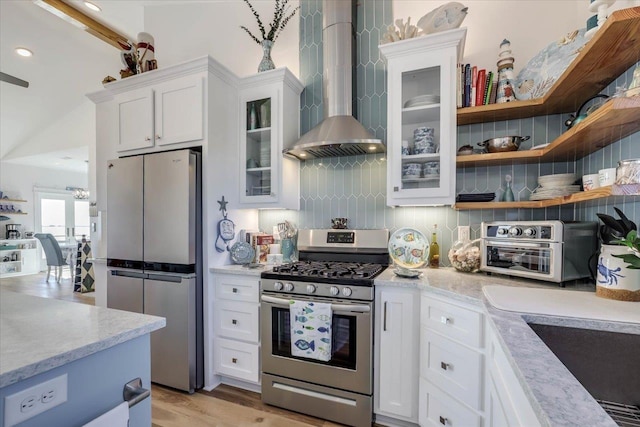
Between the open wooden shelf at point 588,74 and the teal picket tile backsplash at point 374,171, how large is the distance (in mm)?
173

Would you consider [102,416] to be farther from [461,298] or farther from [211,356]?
[211,356]

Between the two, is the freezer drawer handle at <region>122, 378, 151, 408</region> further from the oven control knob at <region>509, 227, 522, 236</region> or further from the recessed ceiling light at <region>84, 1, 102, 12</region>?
the recessed ceiling light at <region>84, 1, 102, 12</region>

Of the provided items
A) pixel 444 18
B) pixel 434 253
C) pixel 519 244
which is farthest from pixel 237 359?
pixel 444 18

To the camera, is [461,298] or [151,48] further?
[151,48]

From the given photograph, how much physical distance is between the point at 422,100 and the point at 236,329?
2060mm

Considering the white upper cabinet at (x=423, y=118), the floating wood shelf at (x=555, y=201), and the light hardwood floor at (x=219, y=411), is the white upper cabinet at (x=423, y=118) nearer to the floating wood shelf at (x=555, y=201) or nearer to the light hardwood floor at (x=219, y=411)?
the floating wood shelf at (x=555, y=201)

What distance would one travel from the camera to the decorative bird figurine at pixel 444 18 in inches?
72.4

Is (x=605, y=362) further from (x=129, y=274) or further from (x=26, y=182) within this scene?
(x=26, y=182)

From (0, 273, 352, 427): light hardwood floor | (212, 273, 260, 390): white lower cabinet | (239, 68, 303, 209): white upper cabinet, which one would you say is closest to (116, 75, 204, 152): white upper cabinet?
(239, 68, 303, 209): white upper cabinet

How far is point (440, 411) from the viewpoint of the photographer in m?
1.52

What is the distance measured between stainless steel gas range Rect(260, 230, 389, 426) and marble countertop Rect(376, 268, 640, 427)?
0.47 meters

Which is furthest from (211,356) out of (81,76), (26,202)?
(26,202)

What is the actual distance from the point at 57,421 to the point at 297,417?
58.3 inches

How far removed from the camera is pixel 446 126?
1.88 meters
